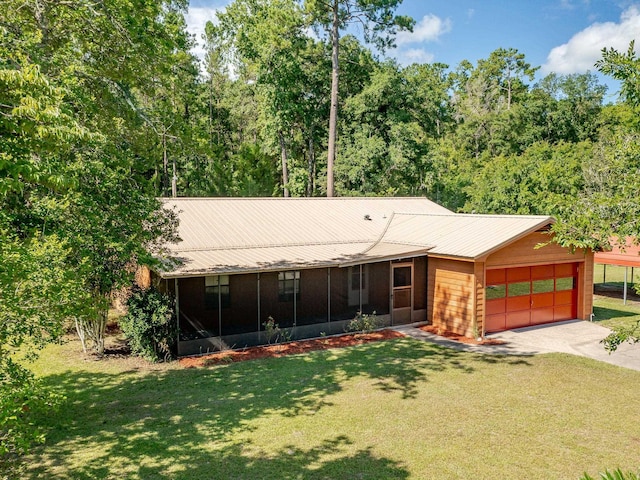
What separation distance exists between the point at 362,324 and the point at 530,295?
5.90 metres

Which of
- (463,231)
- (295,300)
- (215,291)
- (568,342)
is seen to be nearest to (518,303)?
(568,342)

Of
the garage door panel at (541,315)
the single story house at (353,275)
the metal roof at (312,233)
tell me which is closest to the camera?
the single story house at (353,275)

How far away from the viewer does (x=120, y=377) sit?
11281 mm

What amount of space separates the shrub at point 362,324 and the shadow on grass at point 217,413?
5.10 ft

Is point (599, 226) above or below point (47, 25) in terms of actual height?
below

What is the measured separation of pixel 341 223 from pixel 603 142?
2389 cm

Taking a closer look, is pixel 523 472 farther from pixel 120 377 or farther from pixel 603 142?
pixel 603 142

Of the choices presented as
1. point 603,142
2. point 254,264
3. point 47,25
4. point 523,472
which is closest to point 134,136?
point 47,25

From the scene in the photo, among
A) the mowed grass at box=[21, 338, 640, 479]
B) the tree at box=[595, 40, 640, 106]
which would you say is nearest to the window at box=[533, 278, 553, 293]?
the mowed grass at box=[21, 338, 640, 479]

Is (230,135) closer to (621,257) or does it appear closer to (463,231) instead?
(463,231)

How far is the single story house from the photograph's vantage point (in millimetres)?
13367

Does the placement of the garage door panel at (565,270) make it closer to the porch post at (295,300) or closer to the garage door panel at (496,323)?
the garage door panel at (496,323)

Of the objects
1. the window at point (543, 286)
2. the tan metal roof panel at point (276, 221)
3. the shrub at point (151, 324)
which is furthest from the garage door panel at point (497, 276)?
the shrub at point (151, 324)

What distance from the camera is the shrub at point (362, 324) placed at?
50.3 ft
